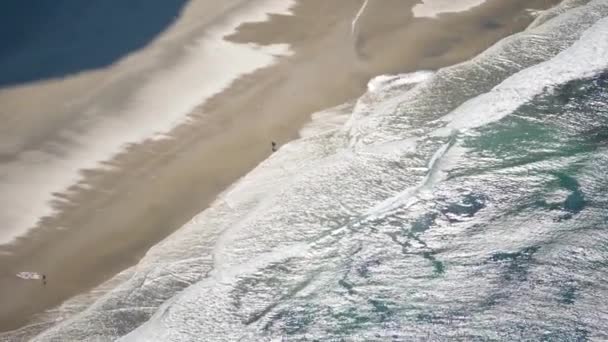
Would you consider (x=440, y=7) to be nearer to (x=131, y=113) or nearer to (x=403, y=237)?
(x=131, y=113)

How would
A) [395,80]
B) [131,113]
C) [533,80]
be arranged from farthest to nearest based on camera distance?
[395,80]
[533,80]
[131,113]

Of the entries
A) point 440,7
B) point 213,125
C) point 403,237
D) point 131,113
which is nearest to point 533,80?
point 440,7

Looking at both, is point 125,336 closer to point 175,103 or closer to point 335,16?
point 175,103

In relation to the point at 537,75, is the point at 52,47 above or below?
above

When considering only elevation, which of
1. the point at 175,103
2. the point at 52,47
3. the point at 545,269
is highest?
the point at 52,47

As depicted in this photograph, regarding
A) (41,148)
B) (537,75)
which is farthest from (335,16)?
(41,148)

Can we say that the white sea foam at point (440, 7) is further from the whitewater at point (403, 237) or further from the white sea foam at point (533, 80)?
the whitewater at point (403, 237)
